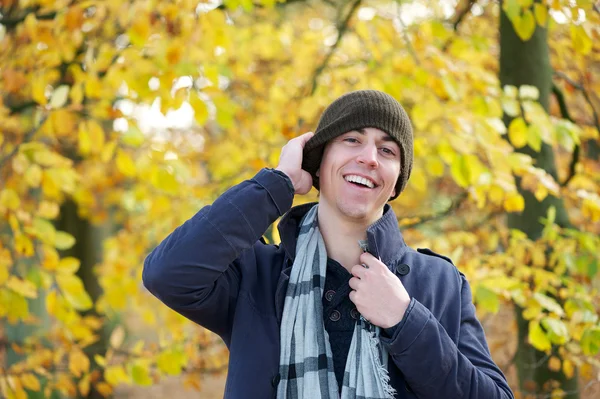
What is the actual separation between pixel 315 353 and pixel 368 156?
632mm

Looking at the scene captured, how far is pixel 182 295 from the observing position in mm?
1937

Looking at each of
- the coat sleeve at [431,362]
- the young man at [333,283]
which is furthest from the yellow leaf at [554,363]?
the coat sleeve at [431,362]

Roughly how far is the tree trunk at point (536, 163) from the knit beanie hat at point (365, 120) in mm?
2426

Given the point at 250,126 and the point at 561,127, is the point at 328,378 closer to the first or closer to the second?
the point at 561,127

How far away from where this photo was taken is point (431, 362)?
1819 millimetres

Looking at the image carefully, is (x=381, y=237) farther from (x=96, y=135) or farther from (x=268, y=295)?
(x=96, y=135)

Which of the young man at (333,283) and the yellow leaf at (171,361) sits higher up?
the young man at (333,283)

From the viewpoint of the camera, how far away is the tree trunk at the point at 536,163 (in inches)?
169

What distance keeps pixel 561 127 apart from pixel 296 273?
1995mm

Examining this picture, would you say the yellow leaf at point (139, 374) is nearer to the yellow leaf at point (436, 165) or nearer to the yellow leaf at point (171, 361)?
the yellow leaf at point (171, 361)

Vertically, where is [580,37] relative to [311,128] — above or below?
above

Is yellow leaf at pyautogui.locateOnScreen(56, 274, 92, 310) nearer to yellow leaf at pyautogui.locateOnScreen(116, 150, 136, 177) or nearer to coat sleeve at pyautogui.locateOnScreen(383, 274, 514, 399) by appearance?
yellow leaf at pyautogui.locateOnScreen(116, 150, 136, 177)

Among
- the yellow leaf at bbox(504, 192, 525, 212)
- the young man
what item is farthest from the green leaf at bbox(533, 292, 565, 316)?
the young man

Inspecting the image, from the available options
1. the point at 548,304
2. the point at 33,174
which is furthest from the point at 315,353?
the point at 33,174
